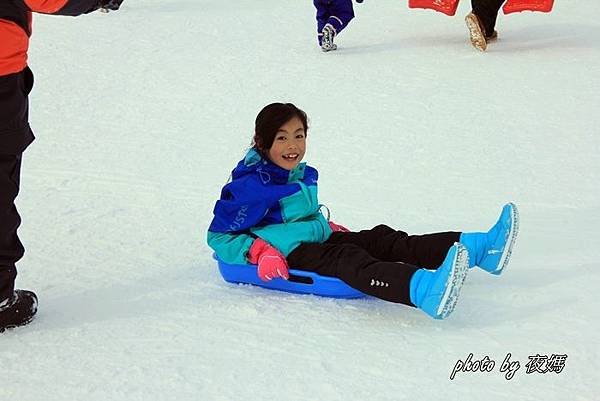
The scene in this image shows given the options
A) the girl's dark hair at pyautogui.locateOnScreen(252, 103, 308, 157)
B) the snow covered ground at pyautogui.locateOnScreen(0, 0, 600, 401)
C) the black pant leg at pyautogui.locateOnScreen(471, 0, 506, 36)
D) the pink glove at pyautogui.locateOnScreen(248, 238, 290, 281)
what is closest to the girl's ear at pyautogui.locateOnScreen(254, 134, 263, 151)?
the girl's dark hair at pyautogui.locateOnScreen(252, 103, 308, 157)

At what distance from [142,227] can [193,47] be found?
351 cm

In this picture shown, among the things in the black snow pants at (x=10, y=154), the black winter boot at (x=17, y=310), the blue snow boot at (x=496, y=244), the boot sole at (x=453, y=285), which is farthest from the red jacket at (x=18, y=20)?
the blue snow boot at (x=496, y=244)

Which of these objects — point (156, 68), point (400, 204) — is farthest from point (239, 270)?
point (156, 68)

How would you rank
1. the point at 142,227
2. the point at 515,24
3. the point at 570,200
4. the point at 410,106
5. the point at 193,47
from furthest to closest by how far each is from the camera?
the point at 515,24 < the point at 193,47 < the point at 410,106 < the point at 570,200 < the point at 142,227

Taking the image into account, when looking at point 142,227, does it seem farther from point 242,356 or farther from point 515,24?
point 515,24

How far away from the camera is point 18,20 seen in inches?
94.6

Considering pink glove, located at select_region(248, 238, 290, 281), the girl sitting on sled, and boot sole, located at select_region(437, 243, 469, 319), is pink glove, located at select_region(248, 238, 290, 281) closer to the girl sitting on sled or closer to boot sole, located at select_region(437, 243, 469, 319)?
the girl sitting on sled

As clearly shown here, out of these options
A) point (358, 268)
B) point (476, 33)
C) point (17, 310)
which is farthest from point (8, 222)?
point (476, 33)

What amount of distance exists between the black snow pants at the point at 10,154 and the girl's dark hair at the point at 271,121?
757 mm

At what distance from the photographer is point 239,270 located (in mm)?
2881

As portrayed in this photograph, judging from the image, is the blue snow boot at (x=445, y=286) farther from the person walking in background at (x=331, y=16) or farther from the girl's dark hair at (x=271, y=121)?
the person walking in background at (x=331, y=16)

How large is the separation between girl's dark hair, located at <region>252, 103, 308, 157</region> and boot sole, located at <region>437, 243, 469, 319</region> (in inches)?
30.6

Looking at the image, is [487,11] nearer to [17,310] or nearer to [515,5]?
[515,5]

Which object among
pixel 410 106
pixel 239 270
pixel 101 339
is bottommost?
pixel 101 339
